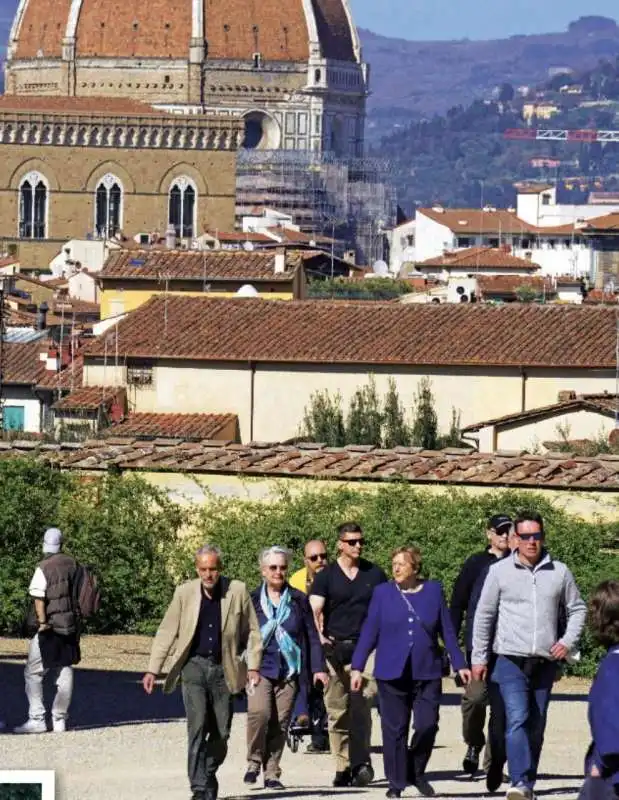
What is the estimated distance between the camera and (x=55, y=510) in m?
19.4

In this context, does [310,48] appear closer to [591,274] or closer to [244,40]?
[244,40]

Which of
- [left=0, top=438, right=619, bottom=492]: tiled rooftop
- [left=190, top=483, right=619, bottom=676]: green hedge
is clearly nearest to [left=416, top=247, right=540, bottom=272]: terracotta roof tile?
[left=0, top=438, right=619, bottom=492]: tiled rooftop

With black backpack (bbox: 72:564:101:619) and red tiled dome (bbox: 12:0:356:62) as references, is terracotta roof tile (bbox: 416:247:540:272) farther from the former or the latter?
black backpack (bbox: 72:564:101:619)

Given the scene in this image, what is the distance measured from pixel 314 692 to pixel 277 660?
0.59 m

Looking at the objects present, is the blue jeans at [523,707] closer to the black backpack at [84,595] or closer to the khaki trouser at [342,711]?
the khaki trouser at [342,711]

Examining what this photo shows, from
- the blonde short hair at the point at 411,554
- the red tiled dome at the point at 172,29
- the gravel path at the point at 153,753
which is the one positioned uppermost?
the red tiled dome at the point at 172,29

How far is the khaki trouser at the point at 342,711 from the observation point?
12.5 metres

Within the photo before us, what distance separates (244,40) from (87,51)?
26.3ft

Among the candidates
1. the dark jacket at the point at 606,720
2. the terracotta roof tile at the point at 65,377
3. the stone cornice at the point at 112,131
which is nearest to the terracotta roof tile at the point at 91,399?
the terracotta roof tile at the point at 65,377

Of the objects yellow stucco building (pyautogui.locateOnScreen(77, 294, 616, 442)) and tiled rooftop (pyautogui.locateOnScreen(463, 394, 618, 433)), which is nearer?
tiled rooftop (pyautogui.locateOnScreen(463, 394, 618, 433))

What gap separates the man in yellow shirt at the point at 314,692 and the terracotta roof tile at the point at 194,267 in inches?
1412

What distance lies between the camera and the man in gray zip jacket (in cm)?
1143

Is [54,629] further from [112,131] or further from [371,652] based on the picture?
[112,131]

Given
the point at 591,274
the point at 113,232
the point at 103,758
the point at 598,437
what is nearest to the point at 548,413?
the point at 598,437
